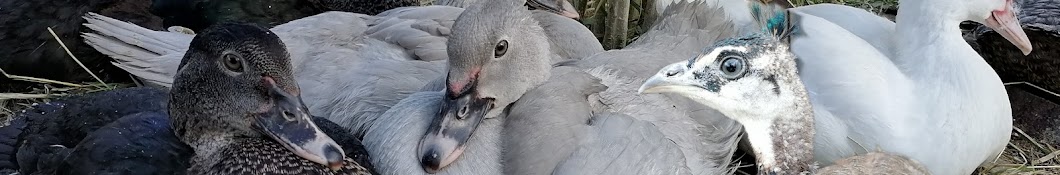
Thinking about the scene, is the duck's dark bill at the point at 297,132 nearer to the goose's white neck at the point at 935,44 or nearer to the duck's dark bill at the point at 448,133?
Result: the duck's dark bill at the point at 448,133

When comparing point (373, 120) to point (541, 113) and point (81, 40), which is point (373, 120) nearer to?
point (541, 113)

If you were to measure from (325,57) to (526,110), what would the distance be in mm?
1059

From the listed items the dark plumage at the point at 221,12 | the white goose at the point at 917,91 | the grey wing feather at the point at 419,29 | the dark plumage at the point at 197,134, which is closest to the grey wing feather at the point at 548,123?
the dark plumage at the point at 197,134

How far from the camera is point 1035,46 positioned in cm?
452

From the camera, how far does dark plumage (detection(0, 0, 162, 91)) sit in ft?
15.4

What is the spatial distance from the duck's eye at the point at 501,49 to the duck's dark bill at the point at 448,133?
0.54ft

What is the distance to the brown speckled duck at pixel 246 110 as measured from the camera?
3104 millimetres

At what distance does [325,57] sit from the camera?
425 cm

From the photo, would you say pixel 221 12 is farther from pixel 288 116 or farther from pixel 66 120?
pixel 288 116

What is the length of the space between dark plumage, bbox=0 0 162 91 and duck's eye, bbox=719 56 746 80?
2.59 meters

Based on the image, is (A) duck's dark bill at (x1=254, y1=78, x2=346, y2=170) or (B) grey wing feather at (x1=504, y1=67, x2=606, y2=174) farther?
(B) grey wing feather at (x1=504, y1=67, x2=606, y2=174)

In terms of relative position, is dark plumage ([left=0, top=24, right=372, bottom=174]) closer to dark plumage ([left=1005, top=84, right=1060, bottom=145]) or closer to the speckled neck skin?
the speckled neck skin

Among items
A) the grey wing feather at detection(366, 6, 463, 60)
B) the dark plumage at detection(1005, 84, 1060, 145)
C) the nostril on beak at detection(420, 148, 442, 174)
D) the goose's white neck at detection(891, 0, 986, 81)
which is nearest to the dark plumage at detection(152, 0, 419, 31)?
the grey wing feather at detection(366, 6, 463, 60)

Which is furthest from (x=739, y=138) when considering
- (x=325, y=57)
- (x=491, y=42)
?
(x=325, y=57)
